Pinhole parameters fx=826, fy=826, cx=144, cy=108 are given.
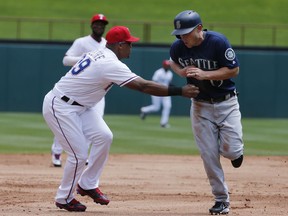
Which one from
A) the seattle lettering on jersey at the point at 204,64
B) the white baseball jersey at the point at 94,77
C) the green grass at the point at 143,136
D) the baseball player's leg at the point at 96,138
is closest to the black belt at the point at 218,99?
the seattle lettering on jersey at the point at 204,64

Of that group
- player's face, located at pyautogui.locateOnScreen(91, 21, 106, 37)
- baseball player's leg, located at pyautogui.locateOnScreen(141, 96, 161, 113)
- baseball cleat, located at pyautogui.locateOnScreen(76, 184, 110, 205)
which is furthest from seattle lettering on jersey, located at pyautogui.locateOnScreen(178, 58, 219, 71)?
baseball player's leg, located at pyautogui.locateOnScreen(141, 96, 161, 113)

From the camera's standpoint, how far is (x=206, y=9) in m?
41.8

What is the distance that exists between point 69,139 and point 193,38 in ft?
5.25

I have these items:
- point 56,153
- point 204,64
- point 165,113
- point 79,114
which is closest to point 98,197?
point 79,114

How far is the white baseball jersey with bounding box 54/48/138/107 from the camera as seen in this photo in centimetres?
796

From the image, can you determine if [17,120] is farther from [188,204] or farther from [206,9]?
[206,9]

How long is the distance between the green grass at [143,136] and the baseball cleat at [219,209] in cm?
744

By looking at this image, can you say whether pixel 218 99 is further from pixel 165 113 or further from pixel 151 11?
pixel 151 11

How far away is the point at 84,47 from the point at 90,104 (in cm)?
406

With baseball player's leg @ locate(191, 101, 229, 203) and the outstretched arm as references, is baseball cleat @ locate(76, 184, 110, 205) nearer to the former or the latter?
baseball player's leg @ locate(191, 101, 229, 203)

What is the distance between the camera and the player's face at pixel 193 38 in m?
7.88

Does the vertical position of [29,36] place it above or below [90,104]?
below

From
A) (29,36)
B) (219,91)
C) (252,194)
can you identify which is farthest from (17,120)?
(219,91)

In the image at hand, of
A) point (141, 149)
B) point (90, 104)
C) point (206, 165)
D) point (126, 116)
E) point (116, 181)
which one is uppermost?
point (90, 104)
